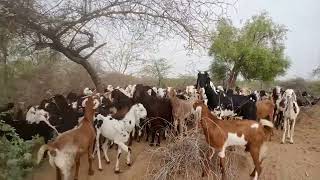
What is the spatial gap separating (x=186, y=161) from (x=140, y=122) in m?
2.09

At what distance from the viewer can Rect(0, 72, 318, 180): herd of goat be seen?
29.7 ft

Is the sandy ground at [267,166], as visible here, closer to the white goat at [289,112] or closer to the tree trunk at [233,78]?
the white goat at [289,112]

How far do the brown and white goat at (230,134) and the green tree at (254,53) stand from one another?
17383 mm

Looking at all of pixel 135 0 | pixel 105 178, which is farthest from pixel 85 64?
pixel 105 178

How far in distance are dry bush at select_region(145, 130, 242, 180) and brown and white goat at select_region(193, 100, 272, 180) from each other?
53 cm

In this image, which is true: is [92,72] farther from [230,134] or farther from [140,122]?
[230,134]

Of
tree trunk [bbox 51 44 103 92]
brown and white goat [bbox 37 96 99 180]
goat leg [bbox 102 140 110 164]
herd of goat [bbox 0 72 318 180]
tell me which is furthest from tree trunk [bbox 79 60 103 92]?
brown and white goat [bbox 37 96 99 180]

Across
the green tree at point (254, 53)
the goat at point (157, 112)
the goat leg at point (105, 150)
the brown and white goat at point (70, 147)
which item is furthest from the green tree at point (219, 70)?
the brown and white goat at point (70, 147)

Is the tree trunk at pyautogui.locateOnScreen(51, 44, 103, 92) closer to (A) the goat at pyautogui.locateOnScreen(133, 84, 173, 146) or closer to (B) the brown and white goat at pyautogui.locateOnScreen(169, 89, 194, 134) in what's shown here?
(A) the goat at pyautogui.locateOnScreen(133, 84, 173, 146)

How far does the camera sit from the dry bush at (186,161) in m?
9.60

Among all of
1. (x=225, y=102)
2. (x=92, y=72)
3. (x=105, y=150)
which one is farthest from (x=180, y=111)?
(x=92, y=72)

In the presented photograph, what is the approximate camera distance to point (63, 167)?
8.70 m

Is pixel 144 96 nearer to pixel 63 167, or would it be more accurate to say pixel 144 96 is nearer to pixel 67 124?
pixel 67 124

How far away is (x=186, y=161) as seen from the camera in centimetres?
969
